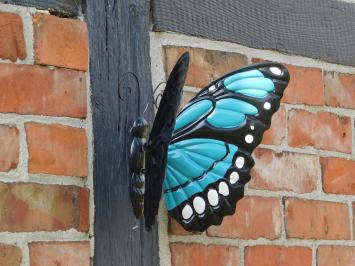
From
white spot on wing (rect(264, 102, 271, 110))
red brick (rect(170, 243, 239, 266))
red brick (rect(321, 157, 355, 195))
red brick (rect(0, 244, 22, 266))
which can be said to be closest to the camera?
red brick (rect(0, 244, 22, 266))

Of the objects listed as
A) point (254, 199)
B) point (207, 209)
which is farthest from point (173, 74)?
point (254, 199)

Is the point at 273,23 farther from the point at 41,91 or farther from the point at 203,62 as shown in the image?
the point at 41,91

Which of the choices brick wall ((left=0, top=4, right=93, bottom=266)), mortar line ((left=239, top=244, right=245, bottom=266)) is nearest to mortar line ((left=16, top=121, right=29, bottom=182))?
brick wall ((left=0, top=4, right=93, bottom=266))

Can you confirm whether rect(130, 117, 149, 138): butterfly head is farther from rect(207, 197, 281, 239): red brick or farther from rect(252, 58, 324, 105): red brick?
rect(252, 58, 324, 105): red brick

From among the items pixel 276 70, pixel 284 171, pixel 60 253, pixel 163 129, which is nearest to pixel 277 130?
pixel 284 171

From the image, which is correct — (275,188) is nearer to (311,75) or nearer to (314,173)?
(314,173)

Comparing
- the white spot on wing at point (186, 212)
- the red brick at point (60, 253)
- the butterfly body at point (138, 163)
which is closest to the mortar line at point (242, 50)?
the butterfly body at point (138, 163)
